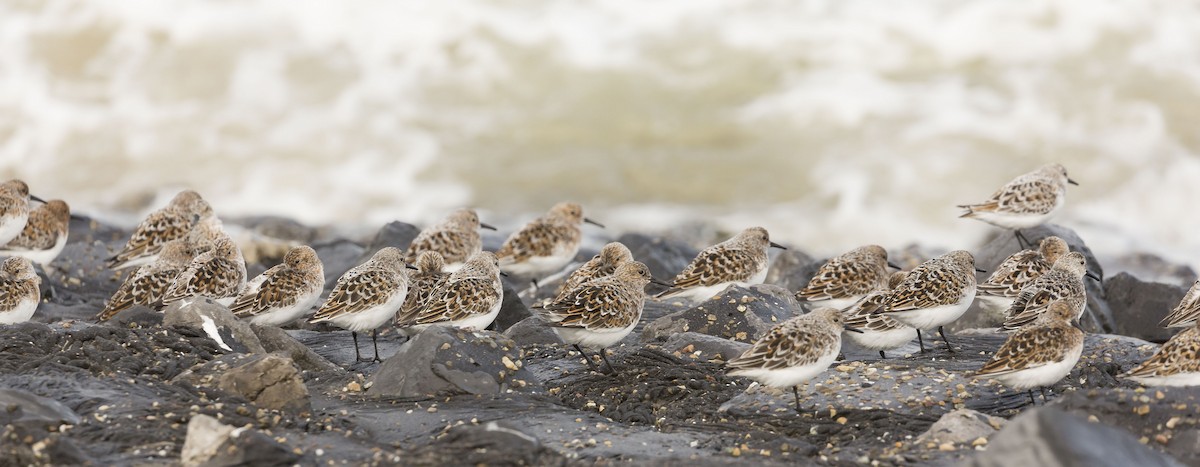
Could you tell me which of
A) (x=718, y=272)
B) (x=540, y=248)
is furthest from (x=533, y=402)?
(x=540, y=248)

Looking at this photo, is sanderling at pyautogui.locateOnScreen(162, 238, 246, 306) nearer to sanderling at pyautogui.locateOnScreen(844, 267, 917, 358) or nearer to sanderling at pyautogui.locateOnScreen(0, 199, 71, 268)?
sanderling at pyautogui.locateOnScreen(0, 199, 71, 268)

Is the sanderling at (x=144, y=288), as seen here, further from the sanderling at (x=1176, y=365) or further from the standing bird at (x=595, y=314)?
the sanderling at (x=1176, y=365)

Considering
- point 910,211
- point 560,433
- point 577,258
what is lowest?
point 910,211

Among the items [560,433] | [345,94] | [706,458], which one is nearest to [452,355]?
[560,433]

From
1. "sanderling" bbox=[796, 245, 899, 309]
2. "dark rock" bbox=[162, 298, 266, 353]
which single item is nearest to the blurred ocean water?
"sanderling" bbox=[796, 245, 899, 309]

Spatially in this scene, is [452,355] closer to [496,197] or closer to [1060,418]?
[1060,418]
